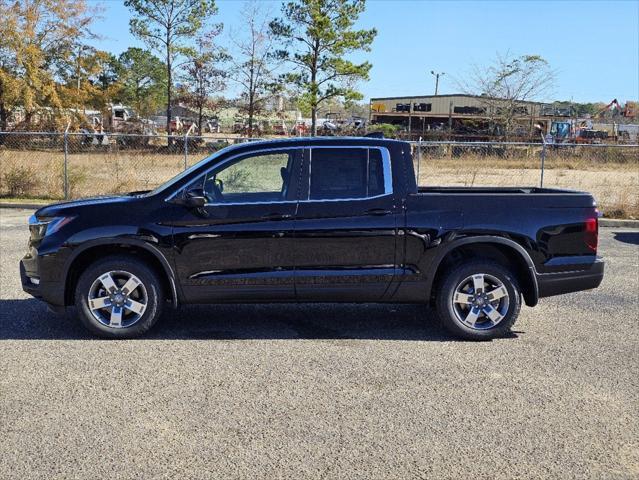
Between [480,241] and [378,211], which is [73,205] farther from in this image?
[480,241]

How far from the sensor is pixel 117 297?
230 inches

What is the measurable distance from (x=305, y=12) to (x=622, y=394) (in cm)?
3076

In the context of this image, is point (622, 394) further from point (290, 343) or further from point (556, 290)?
point (290, 343)

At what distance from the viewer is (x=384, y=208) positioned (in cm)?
587

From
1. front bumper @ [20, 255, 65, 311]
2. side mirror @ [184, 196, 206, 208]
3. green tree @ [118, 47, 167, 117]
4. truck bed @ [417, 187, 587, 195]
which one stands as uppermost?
green tree @ [118, 47, 167, 117]

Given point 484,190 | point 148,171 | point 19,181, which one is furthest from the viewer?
point 148,171

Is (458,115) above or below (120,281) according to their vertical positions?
above

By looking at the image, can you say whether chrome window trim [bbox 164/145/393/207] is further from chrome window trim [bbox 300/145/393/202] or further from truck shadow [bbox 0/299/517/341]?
truck shadow [bbox 0/299/517/341]

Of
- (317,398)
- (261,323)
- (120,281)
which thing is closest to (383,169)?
(261,323)

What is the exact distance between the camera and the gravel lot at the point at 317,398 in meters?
3.70

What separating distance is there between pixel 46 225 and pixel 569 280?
473 cm

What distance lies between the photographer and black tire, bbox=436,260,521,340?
593cm

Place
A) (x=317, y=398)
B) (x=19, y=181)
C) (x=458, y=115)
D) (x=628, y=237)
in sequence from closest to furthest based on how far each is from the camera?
(x=317, y=398) < (x=628, y=237) < (x=19, y=181) < (x=458, y=115)

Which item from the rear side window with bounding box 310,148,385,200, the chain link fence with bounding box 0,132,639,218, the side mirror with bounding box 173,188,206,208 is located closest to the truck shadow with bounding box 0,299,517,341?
the side mirror with bounding box 173,188,206,208
